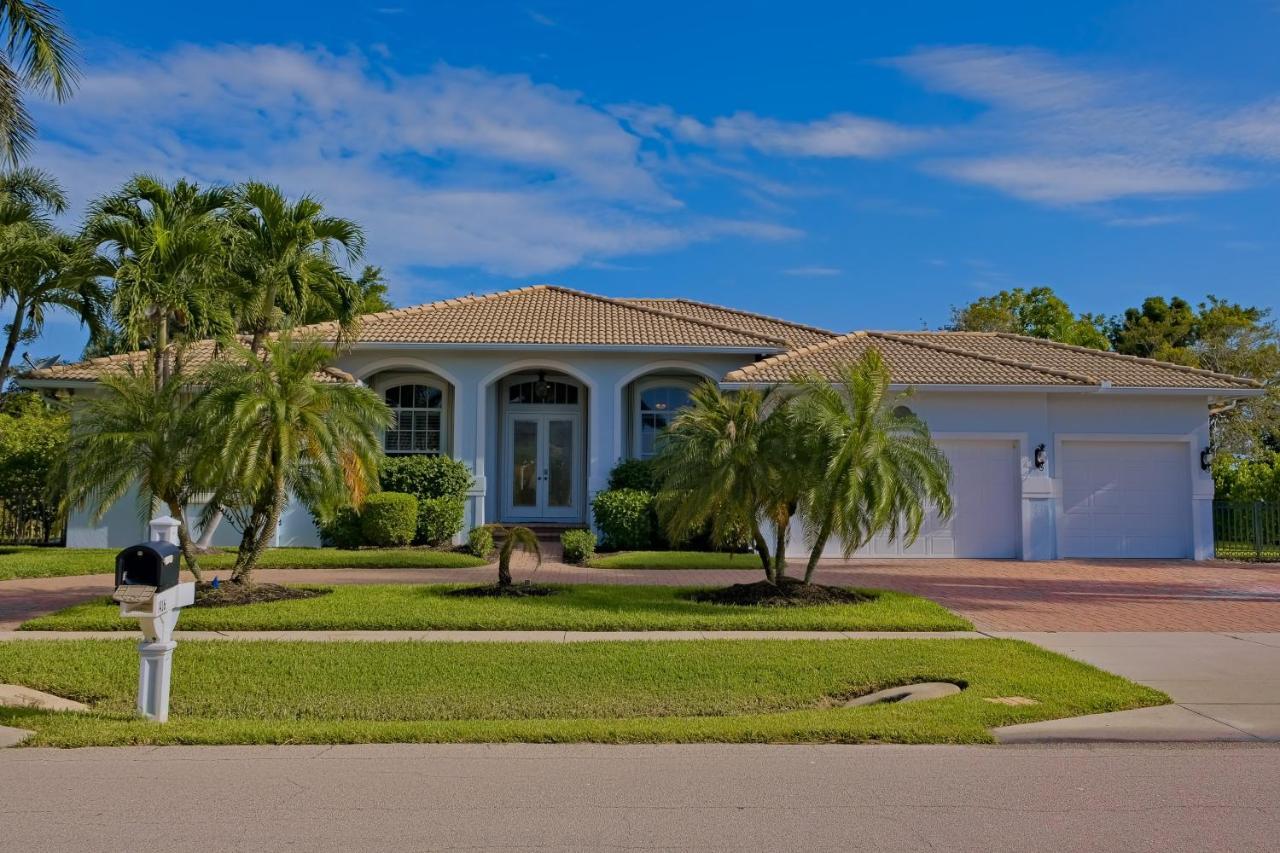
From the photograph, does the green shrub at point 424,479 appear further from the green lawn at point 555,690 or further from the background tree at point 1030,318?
the background tree at point 1030,318

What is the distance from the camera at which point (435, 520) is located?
19.5 metres

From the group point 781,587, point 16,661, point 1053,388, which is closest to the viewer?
point 16,661

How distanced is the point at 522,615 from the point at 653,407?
35.9 feet

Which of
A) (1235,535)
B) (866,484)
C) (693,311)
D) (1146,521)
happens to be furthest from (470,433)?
(1235,535)

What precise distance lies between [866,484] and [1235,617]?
5.09 metres

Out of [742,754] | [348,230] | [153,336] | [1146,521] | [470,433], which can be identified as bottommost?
[742,754]

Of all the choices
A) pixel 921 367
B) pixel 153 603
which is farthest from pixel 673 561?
pixel 153 603

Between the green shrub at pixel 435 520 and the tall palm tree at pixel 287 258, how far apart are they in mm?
3692

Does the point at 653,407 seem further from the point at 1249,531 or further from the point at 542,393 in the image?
the point at 1249,531

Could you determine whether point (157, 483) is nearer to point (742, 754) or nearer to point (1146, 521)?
point (742, 754)

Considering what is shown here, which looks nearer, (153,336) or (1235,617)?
(1235,617)

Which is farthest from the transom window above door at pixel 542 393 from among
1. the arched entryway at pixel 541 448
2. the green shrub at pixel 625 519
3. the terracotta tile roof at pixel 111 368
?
the green shrub at pixel 625 519

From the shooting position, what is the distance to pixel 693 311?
2692 cm

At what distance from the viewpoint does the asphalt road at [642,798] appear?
16.5 ft
